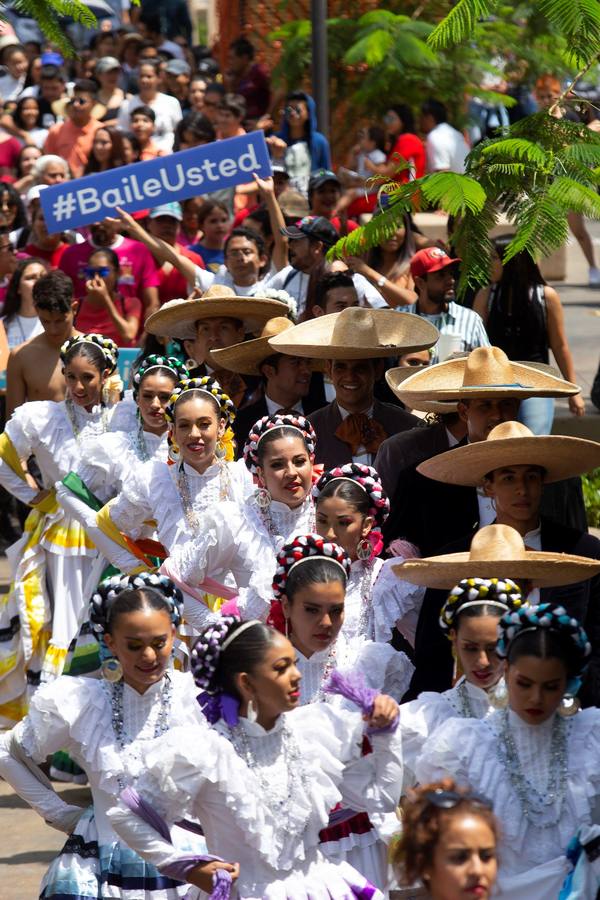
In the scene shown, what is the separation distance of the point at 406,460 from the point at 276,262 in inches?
167

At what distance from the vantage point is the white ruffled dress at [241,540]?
657 centimetres

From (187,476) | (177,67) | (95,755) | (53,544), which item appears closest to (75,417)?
(53,544)

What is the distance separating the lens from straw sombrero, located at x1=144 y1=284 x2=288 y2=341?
8.57 meters

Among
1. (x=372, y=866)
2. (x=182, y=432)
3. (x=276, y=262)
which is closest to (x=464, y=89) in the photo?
(x=276, y=262)

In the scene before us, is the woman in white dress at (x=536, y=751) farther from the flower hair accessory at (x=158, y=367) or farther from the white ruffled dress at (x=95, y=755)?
the flower hair accessory at (x=158, y=367)

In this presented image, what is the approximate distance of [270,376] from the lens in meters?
8.02

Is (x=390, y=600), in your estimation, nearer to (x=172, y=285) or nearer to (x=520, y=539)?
(x=520, y=539)

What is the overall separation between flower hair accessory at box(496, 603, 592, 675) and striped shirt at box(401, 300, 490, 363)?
385 centimetres

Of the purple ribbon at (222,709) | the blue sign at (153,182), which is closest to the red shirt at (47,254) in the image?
the blue sign at (153,182)

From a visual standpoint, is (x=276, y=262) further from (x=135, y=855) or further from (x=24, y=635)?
(x=135, y=855)

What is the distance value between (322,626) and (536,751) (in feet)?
2.92

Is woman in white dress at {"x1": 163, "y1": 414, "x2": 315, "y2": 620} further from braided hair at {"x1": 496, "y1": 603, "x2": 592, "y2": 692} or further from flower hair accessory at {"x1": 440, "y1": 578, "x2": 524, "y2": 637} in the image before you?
braided hair at {"x1": 496, "y1": 603, "x2": 592, "y2": 692}

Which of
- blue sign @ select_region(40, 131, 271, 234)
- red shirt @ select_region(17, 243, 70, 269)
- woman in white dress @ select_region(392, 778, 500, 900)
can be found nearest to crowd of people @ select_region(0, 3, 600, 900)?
woman in white dress @ select_region(392, 778, 500, 900)

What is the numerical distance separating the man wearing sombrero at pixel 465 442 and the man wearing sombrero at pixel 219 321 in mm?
1712
